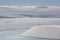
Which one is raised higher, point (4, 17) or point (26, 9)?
point (26, 9)

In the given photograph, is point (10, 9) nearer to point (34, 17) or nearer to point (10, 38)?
point (34, 17)

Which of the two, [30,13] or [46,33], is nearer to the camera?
[46,33]

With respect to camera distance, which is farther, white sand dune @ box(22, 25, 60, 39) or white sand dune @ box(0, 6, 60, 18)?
white sand dune @ box(0, 6, 60, 18)

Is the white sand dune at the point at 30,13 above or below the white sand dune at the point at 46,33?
above

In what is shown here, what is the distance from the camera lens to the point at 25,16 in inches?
75.3

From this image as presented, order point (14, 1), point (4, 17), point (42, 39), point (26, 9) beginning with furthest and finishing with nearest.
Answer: point (14, 1) → point (26, 9) → point (4, 17) → point (42, 39)

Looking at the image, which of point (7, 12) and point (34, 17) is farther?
point (7, 12)

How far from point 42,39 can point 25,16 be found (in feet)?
2.84

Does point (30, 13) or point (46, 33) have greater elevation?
point (30, 13)

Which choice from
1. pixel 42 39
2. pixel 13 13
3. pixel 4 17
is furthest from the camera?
pixel 13 13

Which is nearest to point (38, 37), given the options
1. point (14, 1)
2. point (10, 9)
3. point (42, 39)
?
point (42, 39)

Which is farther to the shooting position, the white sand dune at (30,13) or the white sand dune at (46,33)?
the white sand dune at (30,13)

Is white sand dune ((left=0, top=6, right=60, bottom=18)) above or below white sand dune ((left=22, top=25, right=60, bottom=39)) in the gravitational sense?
above

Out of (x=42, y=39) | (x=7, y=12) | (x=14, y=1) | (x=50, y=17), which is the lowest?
(x=42, y=39)
